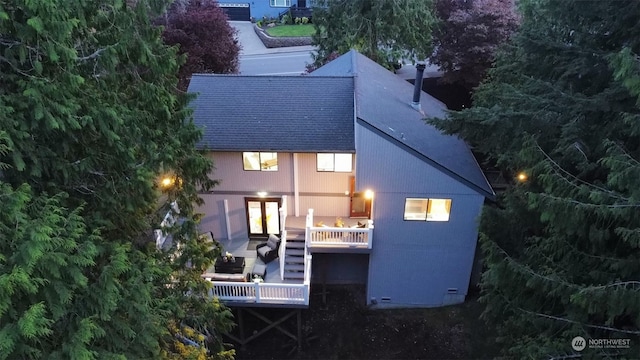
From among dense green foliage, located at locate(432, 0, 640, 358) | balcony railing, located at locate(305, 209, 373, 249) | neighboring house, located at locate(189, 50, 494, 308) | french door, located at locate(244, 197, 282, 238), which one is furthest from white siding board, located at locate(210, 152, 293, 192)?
dense green foliage, located at locate(432, 0, 640, 358)

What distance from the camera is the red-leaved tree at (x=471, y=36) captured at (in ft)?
80.1

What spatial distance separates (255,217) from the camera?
16.8 metres

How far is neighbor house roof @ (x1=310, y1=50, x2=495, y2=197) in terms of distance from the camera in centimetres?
1419

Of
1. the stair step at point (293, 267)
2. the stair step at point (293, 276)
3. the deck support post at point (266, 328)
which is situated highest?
the stair step at point (293, 267)

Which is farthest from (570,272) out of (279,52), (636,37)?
(279,52)

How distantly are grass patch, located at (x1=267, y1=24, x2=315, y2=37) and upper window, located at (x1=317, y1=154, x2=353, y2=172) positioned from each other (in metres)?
25.2

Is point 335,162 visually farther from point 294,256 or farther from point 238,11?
point 238,11

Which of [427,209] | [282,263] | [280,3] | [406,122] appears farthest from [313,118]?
[280,3]

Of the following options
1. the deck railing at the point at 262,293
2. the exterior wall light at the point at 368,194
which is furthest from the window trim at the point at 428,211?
the deck railing at the point at 262,293

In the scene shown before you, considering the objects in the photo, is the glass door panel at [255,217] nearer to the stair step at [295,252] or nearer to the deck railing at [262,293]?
the stair step at [295,252]

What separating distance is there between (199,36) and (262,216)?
13.2 m

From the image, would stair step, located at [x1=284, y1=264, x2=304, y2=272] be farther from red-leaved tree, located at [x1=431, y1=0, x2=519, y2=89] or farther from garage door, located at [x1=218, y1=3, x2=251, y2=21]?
garage door, located at [x1=218, y1=3, x2=251, y2=21]

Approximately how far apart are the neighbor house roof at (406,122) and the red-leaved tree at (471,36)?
21.4 feet

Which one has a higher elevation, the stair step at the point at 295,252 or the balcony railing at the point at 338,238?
the balcony railing at the point at 338,238
